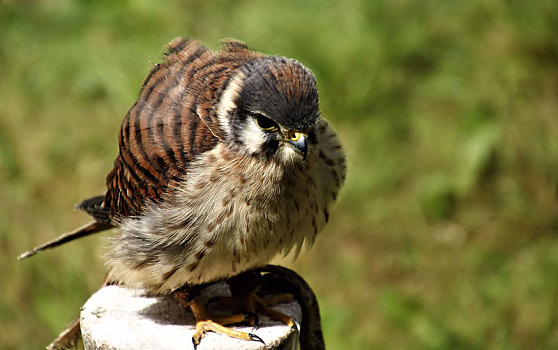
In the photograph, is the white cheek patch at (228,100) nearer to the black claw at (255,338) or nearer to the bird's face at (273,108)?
the bird's face at (273,108)

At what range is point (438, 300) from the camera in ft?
16.2

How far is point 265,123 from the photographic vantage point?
2.79 m

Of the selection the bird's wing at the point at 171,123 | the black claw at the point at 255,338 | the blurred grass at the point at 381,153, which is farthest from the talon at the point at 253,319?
the blurred grass at the point at 381,153

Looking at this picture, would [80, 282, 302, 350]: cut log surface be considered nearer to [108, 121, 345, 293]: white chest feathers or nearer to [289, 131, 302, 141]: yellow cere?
[108, 121, 345, 293]: white chest feathers

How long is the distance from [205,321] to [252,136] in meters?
0.69

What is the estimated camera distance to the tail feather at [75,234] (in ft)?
10.6

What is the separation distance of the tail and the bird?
26 cm

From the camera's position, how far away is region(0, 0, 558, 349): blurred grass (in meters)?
4.86

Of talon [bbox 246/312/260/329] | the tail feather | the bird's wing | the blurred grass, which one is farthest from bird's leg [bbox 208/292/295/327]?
the blurred grass

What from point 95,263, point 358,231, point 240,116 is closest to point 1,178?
point 95,263

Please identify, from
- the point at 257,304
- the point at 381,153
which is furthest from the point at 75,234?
the point at 381,153

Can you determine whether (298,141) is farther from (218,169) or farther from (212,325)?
(212,325)

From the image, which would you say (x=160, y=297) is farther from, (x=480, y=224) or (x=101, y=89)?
(x=101, y=89)

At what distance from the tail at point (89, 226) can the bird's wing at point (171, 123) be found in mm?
163
